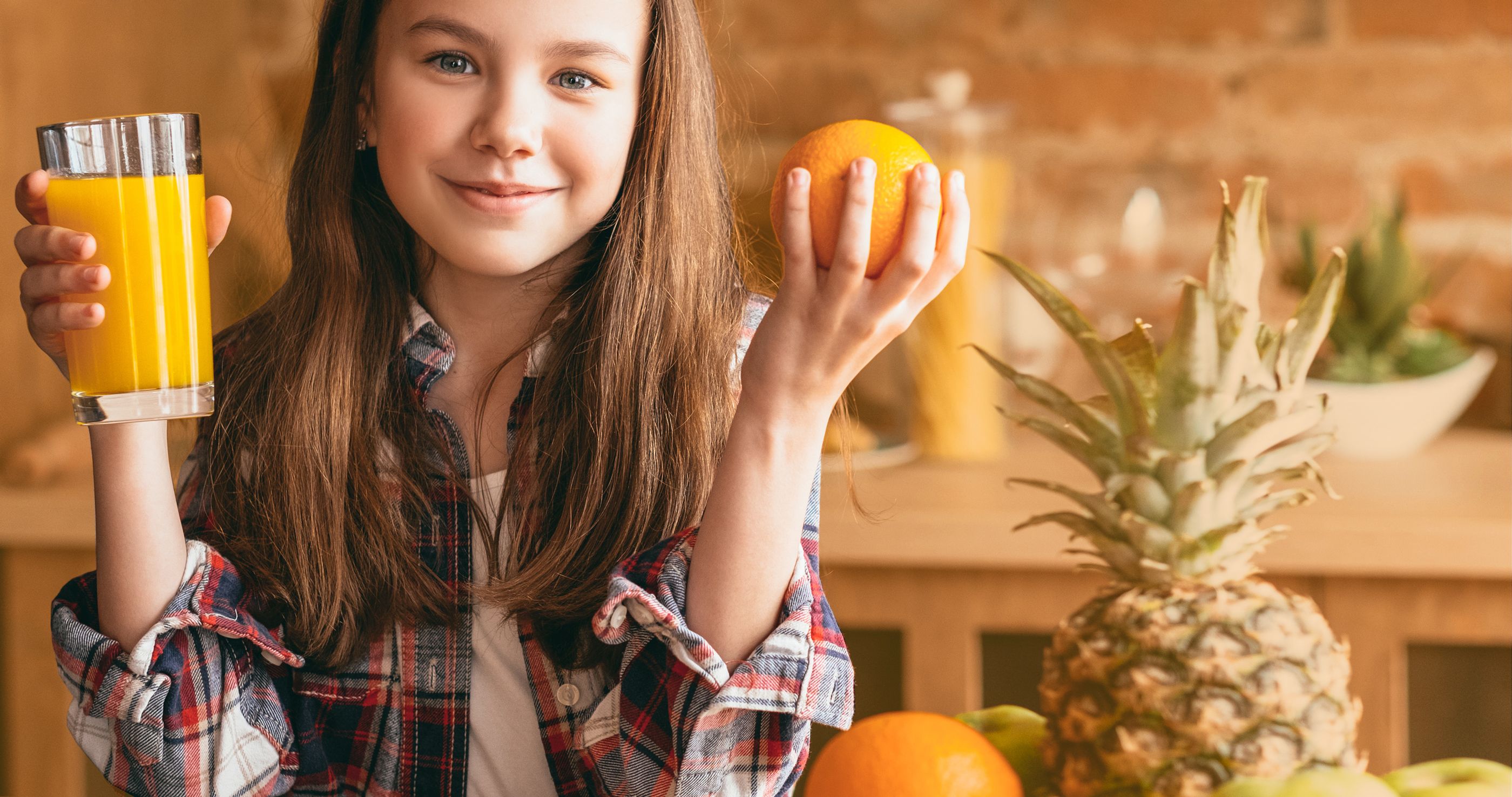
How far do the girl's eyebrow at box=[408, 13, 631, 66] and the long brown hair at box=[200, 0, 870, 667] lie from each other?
0.08 meters

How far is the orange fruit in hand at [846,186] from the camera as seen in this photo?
669 millimetres

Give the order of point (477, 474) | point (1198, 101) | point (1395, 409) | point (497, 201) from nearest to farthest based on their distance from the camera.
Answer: point (497, 201), point (477, 474), point (1395, 409), point (1198, 101)

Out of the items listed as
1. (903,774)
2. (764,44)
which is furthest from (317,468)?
(764,44)

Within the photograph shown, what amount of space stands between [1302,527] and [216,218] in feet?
4.02

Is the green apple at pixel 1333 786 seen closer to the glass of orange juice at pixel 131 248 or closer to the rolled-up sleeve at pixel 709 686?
the rolled-up sleeve at pixel 709 686

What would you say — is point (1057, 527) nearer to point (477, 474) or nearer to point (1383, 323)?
point (1383, 323)

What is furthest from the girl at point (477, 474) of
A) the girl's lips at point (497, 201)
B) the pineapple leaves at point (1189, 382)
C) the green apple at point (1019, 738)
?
the pineapple leaves at point (1189, 382)

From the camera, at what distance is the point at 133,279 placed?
0.75 meters

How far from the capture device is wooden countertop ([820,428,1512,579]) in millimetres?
1476

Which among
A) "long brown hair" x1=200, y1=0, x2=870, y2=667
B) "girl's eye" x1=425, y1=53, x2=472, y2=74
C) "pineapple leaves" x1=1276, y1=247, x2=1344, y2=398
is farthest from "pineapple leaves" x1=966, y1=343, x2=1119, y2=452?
"girl's eye" x1=425, y1=53, x2=472, y2=74

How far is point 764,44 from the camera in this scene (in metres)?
2.08

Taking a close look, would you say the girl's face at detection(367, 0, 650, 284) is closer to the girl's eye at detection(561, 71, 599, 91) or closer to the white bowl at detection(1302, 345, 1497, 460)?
the girl's eye at detection(561, 71, 599, 91)

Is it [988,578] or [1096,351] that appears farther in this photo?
[988,578]

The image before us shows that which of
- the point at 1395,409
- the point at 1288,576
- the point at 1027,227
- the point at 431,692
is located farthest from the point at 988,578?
the point at 431,692
